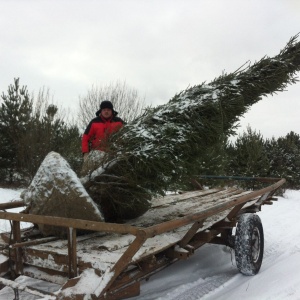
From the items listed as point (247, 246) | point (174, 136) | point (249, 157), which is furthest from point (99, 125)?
point (249, 157)

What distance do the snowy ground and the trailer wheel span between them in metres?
0.11

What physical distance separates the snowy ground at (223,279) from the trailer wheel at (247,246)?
0.11 metres

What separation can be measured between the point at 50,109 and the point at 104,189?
10990 millimetres

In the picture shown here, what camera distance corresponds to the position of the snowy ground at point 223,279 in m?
3.42

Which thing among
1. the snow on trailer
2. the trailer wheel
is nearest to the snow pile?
the snow on trailer

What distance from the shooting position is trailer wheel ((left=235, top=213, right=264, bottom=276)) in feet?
12.9

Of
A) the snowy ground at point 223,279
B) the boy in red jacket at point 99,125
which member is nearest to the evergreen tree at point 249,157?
the snowy ground at point 223,279

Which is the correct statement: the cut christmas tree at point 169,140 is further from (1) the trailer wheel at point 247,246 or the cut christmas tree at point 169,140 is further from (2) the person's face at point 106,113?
(2) the person's face at point 106,113

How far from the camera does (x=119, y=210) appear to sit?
3688 mm

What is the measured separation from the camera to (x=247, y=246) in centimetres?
393

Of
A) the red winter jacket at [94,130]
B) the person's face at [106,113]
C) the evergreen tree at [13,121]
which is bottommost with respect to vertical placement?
the red winter jacket at [94,130]

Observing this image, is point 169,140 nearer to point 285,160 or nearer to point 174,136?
point 174,136

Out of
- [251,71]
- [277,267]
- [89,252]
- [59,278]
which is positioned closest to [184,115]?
[251,71]

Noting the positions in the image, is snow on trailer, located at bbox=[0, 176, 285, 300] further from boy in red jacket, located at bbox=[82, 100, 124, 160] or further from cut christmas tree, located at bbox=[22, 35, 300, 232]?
boy in red jacket, located at bbox=[82, 100, 124, 160]
